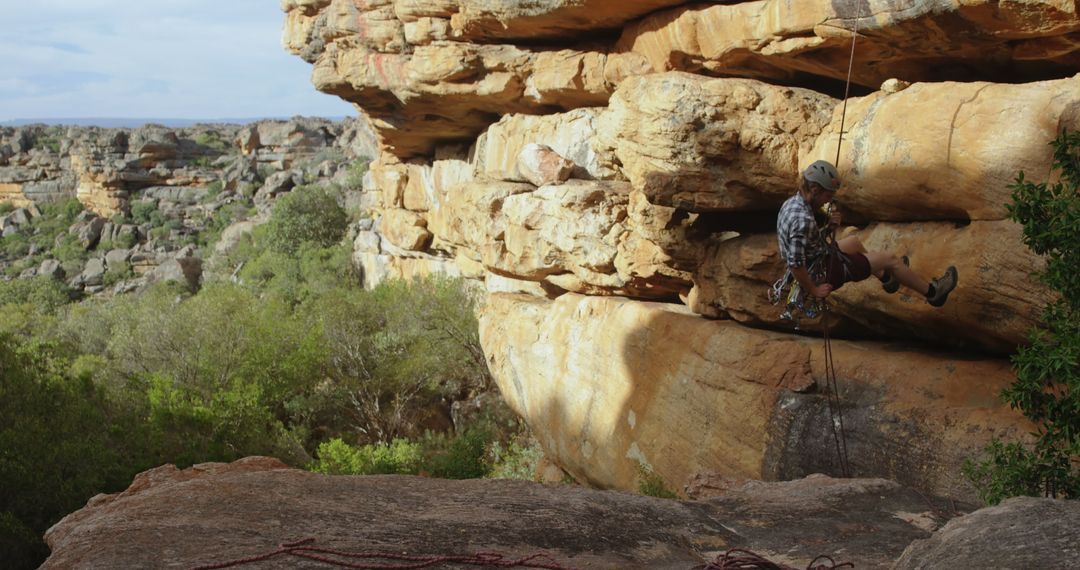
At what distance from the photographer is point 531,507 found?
19.4 ft

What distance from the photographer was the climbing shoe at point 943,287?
26.7 feet

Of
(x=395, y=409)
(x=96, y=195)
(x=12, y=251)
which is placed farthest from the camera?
(x=96, y=195)

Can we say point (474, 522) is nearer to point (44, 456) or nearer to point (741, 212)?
point (741, 212)

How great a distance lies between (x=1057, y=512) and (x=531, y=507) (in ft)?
9.90

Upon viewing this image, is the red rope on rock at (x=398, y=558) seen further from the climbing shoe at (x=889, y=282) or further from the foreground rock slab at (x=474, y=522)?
the climbing shoe at (x=889, y=282)

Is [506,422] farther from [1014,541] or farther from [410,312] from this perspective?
[1014,541]

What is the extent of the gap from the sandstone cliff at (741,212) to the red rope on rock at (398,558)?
4981 millimetres

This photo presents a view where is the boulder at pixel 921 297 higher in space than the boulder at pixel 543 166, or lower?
lower

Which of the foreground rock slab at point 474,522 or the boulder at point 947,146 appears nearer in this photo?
the foreground rock slab at point 474,522

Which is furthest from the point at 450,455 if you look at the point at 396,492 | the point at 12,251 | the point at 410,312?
the point at 12,251

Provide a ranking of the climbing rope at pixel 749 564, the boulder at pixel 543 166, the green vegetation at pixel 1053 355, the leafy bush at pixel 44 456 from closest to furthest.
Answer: the climbing rope at pixel 749 564 → the green vegetation at pixel 1053 355 → the leafy bush at pixel 44 456 → the boulder at pixel 543 166

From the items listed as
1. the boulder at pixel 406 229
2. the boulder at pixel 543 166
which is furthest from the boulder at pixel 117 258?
the boulder at pixel 543 166

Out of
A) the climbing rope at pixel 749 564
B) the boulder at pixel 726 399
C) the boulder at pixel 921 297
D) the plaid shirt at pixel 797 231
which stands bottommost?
the boulder at pixel 726 399

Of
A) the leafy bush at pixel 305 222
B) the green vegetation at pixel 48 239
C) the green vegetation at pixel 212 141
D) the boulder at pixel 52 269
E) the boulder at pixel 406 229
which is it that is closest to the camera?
the boulder at pixel 406 229
